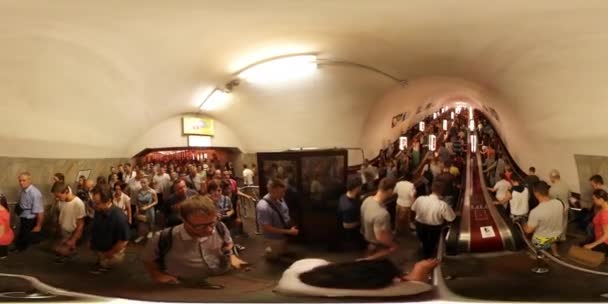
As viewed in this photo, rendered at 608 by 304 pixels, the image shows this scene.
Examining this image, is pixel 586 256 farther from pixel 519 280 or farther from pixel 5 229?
pixel 5 229

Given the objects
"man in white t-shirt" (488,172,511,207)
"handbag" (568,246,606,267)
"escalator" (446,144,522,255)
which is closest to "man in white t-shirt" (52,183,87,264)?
"escalator" (446,144,522,255)

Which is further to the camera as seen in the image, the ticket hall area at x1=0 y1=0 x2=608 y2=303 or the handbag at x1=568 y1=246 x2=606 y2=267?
the handbag at x1=568 y1=246 x2=606 y2=267

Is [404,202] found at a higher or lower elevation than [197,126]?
lower

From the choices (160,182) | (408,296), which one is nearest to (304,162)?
(160,182)

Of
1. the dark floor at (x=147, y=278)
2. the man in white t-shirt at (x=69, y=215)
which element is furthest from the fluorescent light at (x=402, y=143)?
the man in white t-shirt at (x=69, y=215)

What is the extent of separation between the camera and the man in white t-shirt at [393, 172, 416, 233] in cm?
116

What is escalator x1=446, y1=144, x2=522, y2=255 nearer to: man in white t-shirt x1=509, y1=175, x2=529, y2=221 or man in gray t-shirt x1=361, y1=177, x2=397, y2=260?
man in white t-shirt x1=509, y1=175, x2=529, y2=221

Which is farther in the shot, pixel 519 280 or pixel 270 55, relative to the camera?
pixel 519 280

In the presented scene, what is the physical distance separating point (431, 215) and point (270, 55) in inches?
22.5

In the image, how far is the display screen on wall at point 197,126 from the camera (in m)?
1.20

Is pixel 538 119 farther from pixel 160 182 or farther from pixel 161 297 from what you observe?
pixel 161 297

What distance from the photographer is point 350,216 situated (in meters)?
1.16

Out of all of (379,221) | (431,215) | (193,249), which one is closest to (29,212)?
(193,249)

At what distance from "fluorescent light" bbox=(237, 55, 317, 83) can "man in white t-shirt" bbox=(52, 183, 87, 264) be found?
0.57 m
